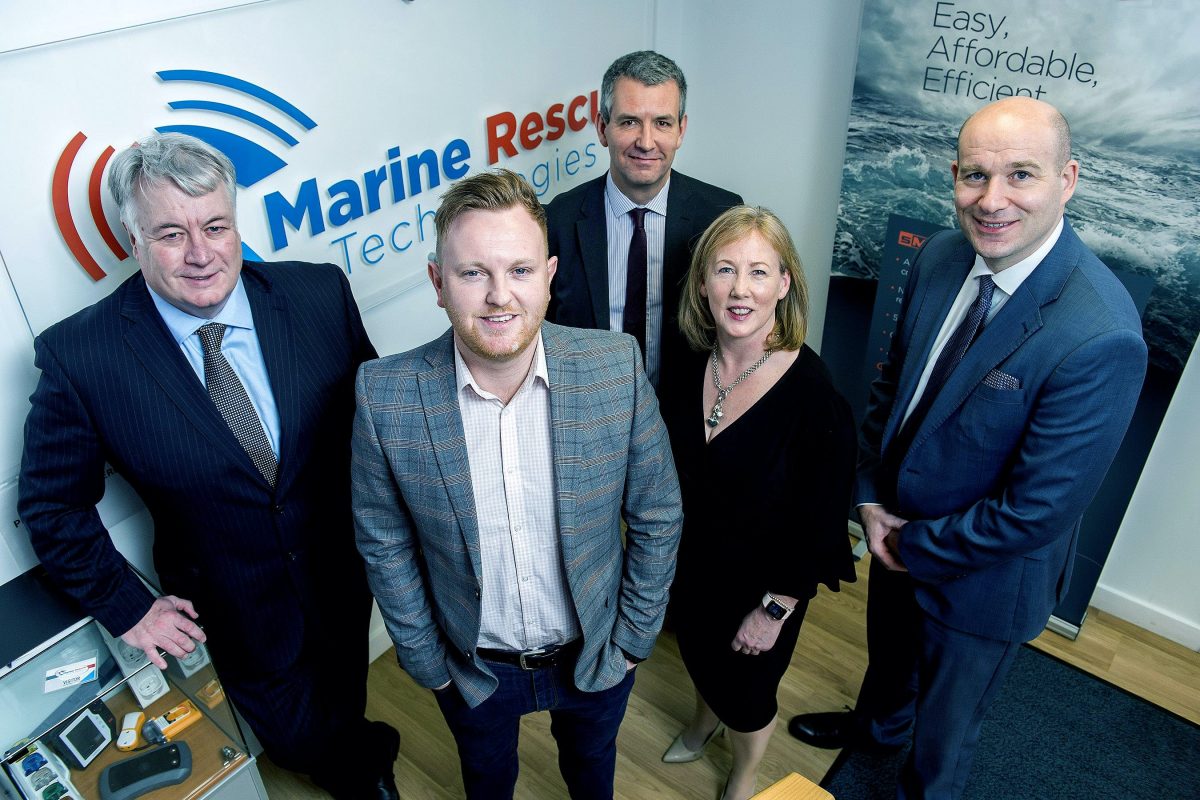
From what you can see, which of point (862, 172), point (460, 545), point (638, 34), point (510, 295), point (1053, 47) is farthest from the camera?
point (638, 34)

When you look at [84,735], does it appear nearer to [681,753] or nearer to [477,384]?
Answer: [477,384]

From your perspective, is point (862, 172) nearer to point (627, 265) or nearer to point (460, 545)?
point (627, 265)

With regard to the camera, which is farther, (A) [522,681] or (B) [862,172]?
(B) [862,172]

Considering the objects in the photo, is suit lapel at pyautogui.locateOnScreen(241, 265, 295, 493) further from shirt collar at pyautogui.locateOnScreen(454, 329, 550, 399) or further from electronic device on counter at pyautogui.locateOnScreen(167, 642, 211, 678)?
shirt collar at pyautogui.locateOnScreen(454, 329, 550, 399)

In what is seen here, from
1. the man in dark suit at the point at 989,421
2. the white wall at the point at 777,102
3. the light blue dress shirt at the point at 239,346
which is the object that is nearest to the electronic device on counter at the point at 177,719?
the light blue dress shirt at the point at 239,346

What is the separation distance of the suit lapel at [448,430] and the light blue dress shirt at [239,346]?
0.59 meters

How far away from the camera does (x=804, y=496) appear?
2211 millimetres

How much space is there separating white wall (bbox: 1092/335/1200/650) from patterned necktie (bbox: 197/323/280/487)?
318 centimetres

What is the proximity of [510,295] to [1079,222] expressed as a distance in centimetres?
234

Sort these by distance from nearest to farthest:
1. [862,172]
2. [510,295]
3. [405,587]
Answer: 1. [510,295]
2. [405,587]
3. [862,172]

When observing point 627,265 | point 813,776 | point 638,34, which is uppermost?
point 638,34

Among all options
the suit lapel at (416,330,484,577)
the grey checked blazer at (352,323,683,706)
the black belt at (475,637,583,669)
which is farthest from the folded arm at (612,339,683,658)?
the suit lapel at (416,330,484,577)

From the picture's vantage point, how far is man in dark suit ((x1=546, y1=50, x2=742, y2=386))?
283cm

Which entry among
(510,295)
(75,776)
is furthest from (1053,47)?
(75,776)
